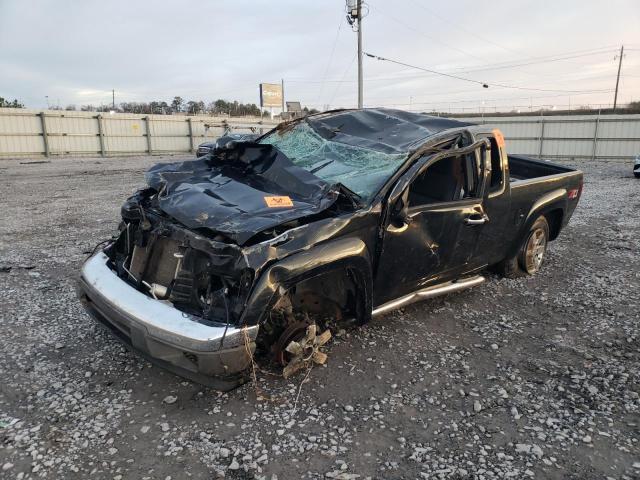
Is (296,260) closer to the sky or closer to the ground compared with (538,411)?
closer to the sky

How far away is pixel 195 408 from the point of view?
3.04 m

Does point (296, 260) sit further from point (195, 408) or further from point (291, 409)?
point (195, 408)

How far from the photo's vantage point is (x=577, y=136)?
995 inches

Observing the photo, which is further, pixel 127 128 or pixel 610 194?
pixel 127 128

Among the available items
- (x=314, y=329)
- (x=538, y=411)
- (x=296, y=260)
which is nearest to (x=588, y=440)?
(x=538, y=411)

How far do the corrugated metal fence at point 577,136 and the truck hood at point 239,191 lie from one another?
25.6 metres

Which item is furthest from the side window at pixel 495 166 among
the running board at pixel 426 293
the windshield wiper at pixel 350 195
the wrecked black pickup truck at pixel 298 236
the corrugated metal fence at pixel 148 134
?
the corrugated metal fence at pixel 148 134

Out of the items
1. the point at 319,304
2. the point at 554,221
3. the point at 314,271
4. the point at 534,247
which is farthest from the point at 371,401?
the point at 554,221

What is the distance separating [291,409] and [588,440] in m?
1.79

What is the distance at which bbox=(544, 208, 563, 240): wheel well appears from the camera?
5.79 meters

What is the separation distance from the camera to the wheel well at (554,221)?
19.0 feet

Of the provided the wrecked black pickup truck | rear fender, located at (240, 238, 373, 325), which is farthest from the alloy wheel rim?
rear fender, located at (240, 238, 373, 325)

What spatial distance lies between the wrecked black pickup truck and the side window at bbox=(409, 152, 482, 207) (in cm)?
1

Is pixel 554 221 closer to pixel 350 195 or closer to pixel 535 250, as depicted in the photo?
pixel 535 250
